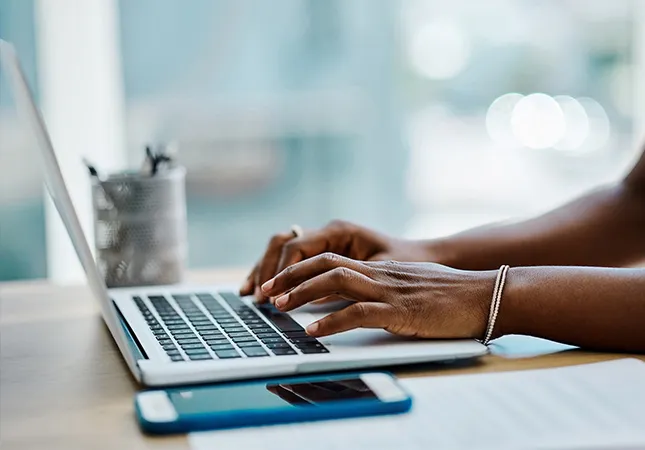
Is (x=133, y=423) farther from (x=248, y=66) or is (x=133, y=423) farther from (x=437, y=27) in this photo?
(x=437, y=27)

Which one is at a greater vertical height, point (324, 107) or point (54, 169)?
point (54, 169)

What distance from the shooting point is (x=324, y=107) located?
3492 mm

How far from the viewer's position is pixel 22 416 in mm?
758

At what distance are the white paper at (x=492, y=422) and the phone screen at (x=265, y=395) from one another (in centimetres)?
3

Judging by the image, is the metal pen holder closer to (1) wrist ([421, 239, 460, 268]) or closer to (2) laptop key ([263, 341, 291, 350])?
(1) wrist ([421, 239, 460, 268])

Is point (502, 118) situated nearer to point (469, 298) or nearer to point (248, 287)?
point (248, 287)

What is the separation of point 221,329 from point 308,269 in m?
0.10

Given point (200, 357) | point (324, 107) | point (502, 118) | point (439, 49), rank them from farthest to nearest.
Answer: point (502, 118)
point (439, 49)
point (324, 107)
point (200, 357)

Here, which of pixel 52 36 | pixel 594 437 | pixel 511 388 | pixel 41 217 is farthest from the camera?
pixel 41 217

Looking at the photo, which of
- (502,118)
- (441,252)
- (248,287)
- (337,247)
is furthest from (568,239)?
(502,118)

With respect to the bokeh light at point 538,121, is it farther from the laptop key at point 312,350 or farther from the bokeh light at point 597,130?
the laptop key at point 312,350

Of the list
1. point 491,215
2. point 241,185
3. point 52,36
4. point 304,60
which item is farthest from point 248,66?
point 491,215

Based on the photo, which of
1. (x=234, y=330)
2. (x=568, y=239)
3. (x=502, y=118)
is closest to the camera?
(x=234, y=330)

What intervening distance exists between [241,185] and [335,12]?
28.4 inches
